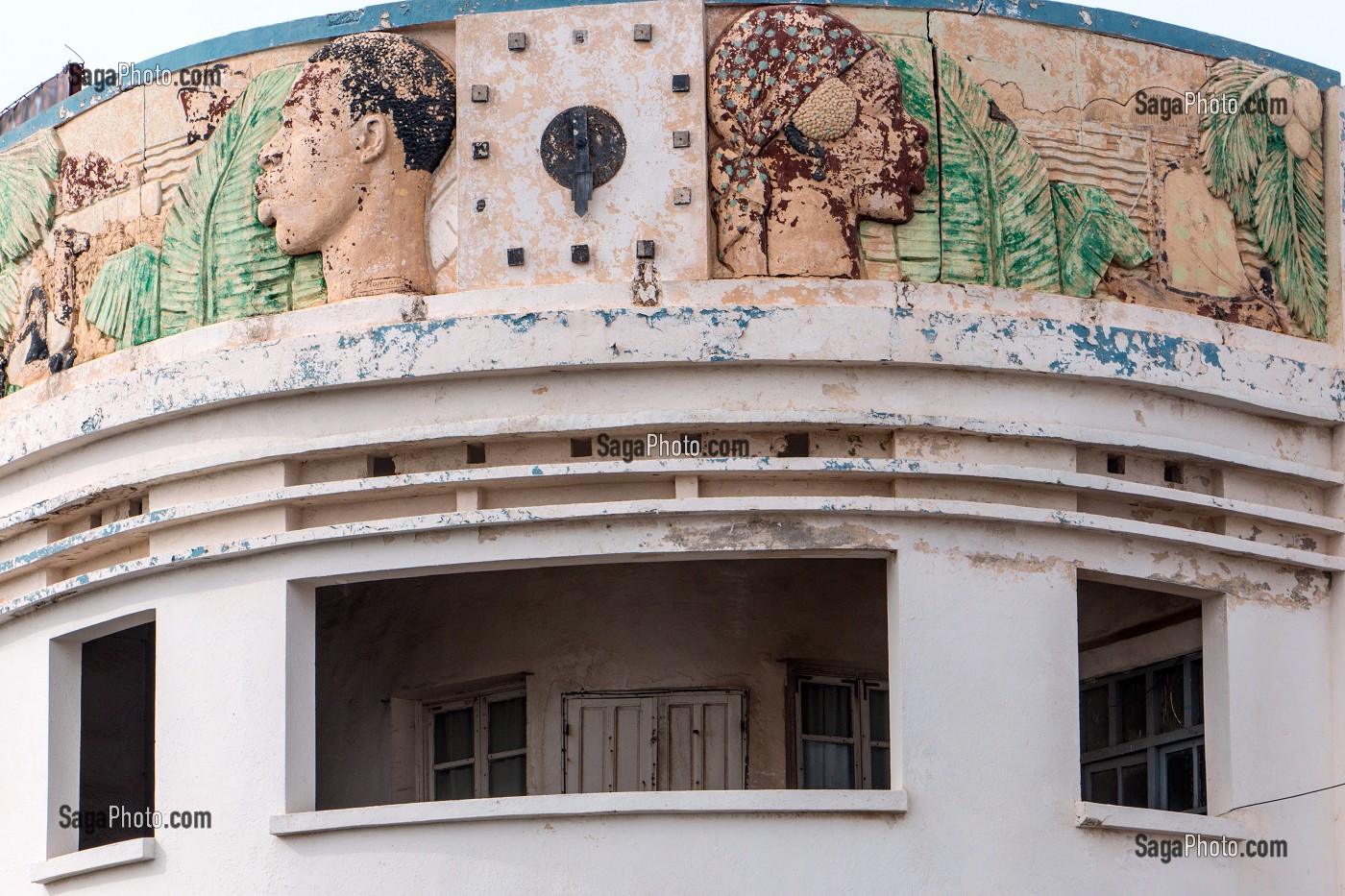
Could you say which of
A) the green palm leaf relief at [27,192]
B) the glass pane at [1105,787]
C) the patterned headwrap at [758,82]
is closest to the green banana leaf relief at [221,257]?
the green palm leaf relief at [27,192]

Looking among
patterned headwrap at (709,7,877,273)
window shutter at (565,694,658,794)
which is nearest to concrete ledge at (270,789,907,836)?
window shutter at (565,694,658,794)

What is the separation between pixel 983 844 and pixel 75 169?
287 inches

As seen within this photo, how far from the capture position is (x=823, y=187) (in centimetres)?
1476

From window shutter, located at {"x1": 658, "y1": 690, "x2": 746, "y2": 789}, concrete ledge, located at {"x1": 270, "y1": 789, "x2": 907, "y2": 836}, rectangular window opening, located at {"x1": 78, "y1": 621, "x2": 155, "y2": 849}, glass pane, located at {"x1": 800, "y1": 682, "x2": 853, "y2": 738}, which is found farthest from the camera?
rectangular window opening, located at {"x1": 78, "y1": 621, "x2": 155, "y2": 849}

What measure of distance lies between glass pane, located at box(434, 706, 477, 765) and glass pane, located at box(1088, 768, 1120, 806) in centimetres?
418

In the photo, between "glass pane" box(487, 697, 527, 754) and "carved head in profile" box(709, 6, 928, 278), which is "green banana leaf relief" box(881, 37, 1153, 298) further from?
A: "glass pane" box(487, 697, 527, 754)

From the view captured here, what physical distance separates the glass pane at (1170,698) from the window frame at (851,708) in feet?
5.87

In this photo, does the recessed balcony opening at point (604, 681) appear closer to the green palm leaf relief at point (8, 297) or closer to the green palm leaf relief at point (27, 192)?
the green palm leaf relief at point (8, 297)

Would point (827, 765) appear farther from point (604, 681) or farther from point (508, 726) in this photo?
point (508, 726)

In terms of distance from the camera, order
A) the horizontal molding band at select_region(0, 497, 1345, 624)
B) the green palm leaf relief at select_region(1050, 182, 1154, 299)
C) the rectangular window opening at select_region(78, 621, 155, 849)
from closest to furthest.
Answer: the horizontal molding band at select_region(0, 497, 1345, 624), the green palm leaf relief at select_region(1050, 182, 1154, 299), the rectangular window opening at select_region(78, 621, 155, 849)

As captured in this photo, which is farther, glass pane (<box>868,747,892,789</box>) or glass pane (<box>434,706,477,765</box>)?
glass pane (<box>434,706,477,765</box>)

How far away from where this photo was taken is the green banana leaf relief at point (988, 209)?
1476 centimetres

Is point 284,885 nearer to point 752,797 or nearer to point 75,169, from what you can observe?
point 752,797

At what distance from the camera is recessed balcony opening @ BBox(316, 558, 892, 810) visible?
1653 cm
